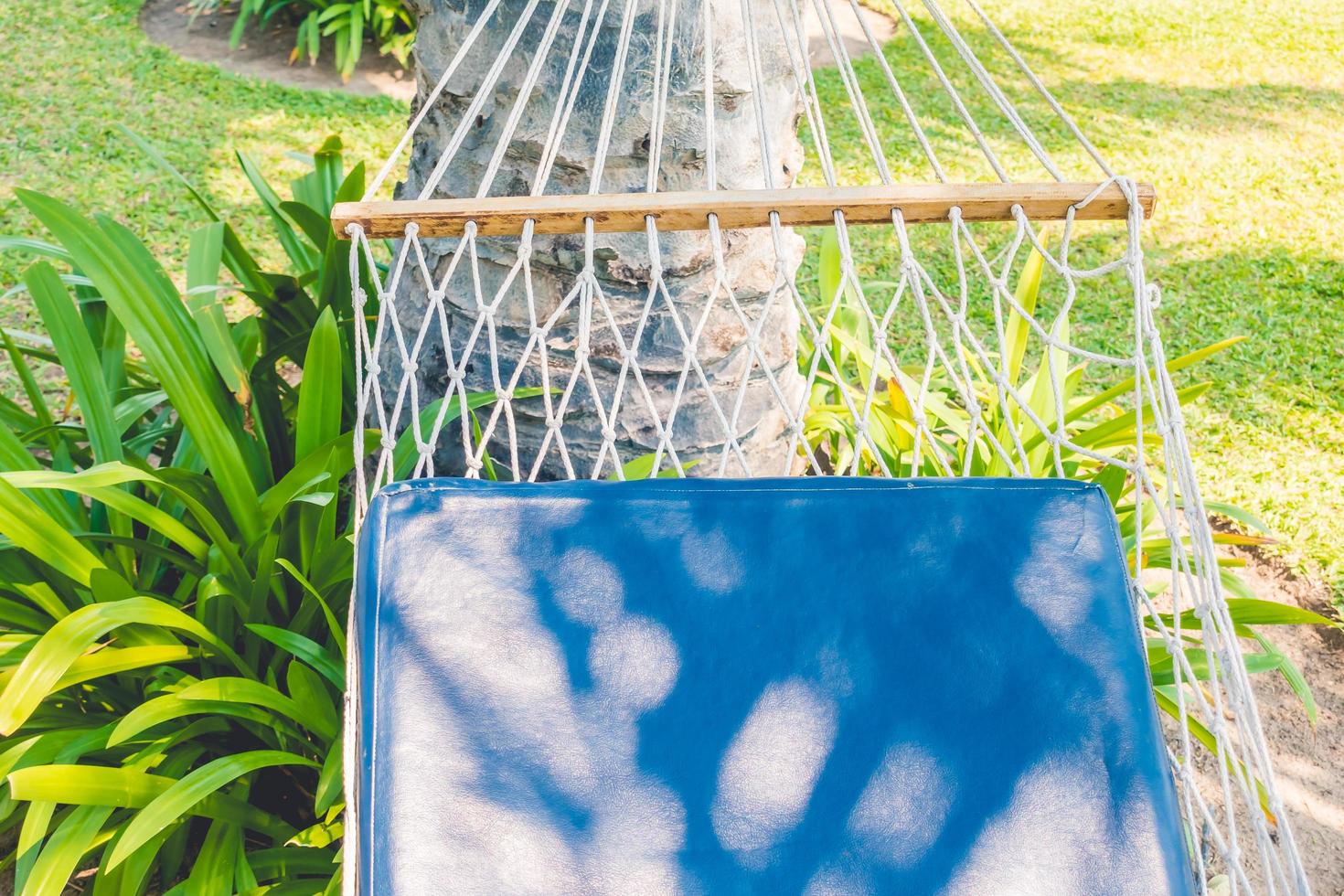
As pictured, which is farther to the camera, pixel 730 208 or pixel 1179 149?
pixel 1179 149

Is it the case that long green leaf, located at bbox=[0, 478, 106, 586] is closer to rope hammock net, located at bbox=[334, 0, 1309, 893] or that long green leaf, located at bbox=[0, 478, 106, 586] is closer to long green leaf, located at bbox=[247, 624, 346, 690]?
long green leaf, located at bbox=[247, 624, 346, 690]

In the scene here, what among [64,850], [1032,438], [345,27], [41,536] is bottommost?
[1032,438]

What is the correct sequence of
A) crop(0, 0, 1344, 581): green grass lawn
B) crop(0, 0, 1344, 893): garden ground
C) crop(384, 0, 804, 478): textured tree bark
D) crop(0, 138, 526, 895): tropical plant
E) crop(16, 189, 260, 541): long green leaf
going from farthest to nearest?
crop(0, 0, 1344, 581): green grass lawn → crop(0, 0, 1344, 893): garden ground → crop(384, 0, 804, 478): textured tree bark → crop(16, 189, 260, 541): long green leaf → crop(0, 138, 526, 895): tropical plant

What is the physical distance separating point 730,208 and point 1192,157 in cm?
331

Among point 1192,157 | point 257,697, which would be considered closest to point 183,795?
point 257,697

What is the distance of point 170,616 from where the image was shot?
1280mm

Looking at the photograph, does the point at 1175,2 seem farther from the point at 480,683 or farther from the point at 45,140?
the point at 480,683

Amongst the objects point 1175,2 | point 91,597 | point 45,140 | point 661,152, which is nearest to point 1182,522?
point 661,152

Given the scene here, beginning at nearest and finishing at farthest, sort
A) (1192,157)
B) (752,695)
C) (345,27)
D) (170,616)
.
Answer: (752,695), (170,616), (1192,157), (345,27)

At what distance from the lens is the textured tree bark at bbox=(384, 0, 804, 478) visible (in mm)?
1560

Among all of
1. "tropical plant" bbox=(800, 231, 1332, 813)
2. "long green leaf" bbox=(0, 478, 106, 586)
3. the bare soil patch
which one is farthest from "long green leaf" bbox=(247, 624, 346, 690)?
the bare soil patch

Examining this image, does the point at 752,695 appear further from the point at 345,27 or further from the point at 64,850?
the point at 345,27

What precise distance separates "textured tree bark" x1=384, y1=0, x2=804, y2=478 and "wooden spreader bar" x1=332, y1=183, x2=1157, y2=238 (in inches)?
3.3

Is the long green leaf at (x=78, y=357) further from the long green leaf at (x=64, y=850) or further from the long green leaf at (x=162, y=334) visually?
the long green leaf at (x=64, y=850)
